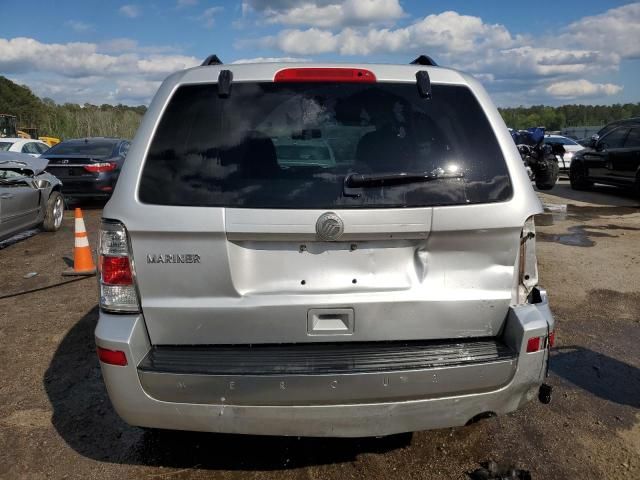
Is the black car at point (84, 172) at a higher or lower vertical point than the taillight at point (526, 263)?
lower

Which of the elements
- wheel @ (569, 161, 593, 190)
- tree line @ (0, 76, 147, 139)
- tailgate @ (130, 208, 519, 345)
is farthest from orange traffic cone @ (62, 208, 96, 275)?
tree line @ (0, 76, 147, 139)

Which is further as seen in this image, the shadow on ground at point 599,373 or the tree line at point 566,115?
the tree line at point 566,115

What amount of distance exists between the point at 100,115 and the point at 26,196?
181ft

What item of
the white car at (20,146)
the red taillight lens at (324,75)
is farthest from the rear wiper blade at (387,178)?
the white car at (20,146)

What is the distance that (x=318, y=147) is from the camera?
8.32 ft

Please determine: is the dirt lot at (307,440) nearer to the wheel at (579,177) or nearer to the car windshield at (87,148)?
the car windshield at (87,148)

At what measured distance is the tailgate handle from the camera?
2.41 metres

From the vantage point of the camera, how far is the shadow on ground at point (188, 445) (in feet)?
9.68

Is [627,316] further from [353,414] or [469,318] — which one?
[353,414]

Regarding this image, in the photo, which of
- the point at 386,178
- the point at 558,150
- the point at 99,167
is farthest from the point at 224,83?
the point at 99,167

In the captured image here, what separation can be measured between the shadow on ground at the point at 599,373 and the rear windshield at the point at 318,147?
2092 millimetres

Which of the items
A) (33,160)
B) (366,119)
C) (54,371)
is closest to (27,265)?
(33,160)

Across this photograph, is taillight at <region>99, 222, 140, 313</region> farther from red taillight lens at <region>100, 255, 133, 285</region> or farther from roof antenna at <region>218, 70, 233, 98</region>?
roof antenna at <region>218, 70, 233, 98</region>

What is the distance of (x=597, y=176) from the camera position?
1443 cm
